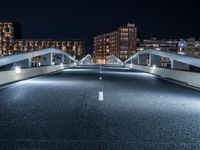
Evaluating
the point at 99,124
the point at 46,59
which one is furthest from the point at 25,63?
the point at 99,124

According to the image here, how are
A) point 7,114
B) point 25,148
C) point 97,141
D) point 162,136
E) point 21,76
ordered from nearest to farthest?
point 25,148
point 97,141
point 162,136
point 7,114
point 21,76

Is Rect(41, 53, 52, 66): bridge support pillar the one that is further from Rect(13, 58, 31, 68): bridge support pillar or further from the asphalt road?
the asphalt road

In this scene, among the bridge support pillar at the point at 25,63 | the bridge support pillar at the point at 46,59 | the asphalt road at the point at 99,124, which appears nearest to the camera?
the asphalt road at the point at 99,124

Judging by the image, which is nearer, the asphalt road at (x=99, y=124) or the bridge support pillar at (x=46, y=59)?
the asphalt road at (x=99, y=124)

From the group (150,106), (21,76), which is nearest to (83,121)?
(150,106)

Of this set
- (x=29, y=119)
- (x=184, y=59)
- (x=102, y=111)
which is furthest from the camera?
(x=184, y=59)

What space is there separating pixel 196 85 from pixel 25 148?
15.6m

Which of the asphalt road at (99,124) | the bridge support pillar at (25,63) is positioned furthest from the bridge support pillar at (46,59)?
the asphalt road at (99,124)

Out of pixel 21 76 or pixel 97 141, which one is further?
pixel 21 76

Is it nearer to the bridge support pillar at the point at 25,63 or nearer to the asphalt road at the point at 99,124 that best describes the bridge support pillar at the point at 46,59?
the bridge support pillar at the point at 25,63

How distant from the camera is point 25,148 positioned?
19.1 ft

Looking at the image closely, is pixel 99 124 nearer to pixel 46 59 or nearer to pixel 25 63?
pixel 25 63

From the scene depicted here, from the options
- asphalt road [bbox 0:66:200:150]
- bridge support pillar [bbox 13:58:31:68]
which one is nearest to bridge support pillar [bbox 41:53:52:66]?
bridge support pillar [bbox 13:58:31:68]

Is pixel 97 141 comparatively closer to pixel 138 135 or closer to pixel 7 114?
pixel 138 135
